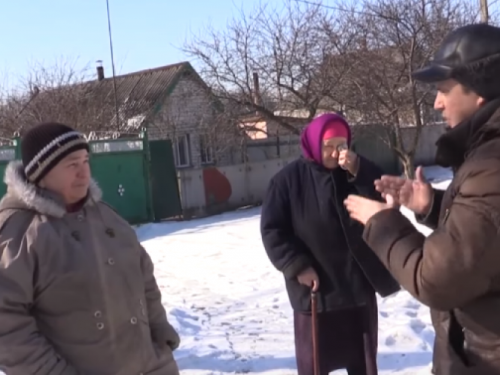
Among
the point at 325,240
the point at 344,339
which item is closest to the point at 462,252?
the point at 325,240

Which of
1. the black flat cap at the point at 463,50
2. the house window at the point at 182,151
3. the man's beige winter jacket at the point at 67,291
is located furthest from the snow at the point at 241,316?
the house window at the point at 182,151

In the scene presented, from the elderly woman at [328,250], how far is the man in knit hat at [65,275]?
1.21 meters

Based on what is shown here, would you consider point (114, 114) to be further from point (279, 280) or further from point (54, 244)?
point (54, 244)

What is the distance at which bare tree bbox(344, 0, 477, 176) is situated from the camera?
14.2 metres

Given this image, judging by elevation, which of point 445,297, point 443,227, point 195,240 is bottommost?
point 195,240

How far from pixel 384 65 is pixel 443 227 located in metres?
12.8

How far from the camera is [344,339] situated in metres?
4.04

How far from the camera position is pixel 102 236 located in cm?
285

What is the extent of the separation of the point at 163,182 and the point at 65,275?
13.3 meters

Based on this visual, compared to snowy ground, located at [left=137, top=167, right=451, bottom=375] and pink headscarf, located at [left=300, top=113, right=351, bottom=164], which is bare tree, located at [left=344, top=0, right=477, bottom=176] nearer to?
snowy ground, located at [left=137, top=167, right=451, bottom=375]

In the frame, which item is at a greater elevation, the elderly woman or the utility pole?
the utility pole

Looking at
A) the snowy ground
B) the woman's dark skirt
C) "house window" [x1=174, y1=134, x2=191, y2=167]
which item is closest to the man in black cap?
the woman's dark skirt

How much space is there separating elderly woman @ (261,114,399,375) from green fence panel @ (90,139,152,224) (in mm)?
10842

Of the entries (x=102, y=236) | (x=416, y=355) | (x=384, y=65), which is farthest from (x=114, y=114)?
(x=102, y=236)
